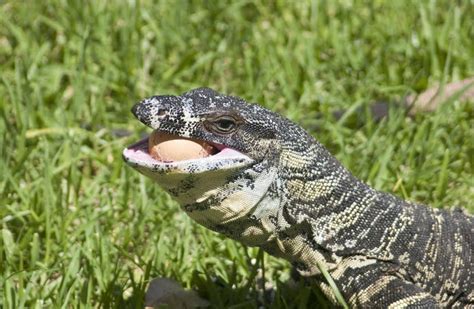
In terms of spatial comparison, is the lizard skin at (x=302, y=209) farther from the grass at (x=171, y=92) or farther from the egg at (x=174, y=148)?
the grass at (x=171, y=92)

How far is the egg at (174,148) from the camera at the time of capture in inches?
142

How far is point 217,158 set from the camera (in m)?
3.62

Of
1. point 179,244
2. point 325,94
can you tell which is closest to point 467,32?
point 325,94

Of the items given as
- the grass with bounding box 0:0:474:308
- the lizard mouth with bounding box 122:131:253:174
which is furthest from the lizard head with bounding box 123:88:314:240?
the grass with bounding box 0:0:474:308

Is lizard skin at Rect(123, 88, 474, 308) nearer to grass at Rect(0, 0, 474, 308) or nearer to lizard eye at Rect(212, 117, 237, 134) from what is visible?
lizard eye at Rect(212, 117, 237, 134)

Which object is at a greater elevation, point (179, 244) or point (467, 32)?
point (467, 32)

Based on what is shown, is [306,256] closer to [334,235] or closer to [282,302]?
[334,235]

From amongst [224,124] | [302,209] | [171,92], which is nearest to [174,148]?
[224,124]

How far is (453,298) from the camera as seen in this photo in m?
4.09

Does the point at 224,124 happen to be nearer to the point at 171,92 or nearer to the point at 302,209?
→ the point at 302,209

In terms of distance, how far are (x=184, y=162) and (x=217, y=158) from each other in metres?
0.14

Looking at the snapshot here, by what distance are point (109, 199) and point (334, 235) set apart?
1752mm

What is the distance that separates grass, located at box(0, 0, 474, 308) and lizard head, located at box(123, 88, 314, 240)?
78 centimetres

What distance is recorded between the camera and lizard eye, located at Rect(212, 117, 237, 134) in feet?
12.1
